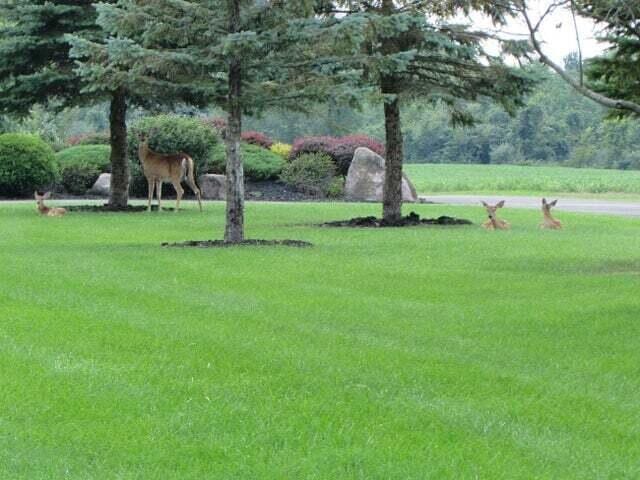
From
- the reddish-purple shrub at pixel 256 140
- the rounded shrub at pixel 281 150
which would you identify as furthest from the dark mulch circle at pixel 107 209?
the reddish-purple shrub at pixel 256 140

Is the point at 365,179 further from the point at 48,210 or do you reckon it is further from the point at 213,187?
the point at 48,210

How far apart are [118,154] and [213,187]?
7760 mm

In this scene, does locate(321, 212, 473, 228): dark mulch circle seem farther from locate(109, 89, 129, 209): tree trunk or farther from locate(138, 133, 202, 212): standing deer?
locate(109, 89, 129, 209): tree trunk

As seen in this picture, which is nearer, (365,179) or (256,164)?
(365,179)

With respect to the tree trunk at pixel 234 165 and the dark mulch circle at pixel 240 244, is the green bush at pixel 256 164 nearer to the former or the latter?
the tree trunk at pixel 234 165

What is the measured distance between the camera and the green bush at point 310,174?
123ft

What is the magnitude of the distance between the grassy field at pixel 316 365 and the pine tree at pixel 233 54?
256 cm

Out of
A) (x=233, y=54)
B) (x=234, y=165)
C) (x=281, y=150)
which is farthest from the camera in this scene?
(x=281, y=150)

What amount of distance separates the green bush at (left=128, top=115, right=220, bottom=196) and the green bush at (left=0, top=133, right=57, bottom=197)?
249cm

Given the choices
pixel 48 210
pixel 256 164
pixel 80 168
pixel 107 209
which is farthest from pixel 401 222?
pixel 80 168

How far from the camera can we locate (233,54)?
60.3 ft

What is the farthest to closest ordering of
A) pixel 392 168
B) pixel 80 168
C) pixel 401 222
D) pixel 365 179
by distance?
pixel 80 168
pixel 365 179
pixel 392 168
pixel 401 222

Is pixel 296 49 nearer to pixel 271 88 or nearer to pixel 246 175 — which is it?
pixel 271 88

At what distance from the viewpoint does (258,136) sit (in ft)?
139
